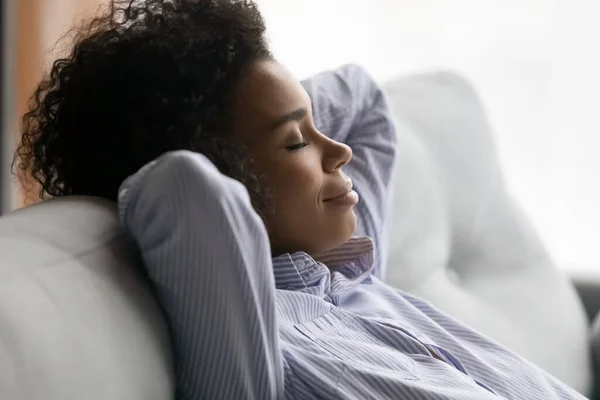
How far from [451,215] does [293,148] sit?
552 mm

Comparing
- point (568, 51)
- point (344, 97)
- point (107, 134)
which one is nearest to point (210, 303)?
point (107, 134)

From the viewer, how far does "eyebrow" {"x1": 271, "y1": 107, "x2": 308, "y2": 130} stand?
93 cm

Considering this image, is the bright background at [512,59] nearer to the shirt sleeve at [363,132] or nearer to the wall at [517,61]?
the wall at [517,61]

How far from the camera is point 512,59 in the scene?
1984 mm

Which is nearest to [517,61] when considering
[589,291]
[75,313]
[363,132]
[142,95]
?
[589,291]

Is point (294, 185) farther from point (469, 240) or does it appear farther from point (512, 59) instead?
point (512, 59)

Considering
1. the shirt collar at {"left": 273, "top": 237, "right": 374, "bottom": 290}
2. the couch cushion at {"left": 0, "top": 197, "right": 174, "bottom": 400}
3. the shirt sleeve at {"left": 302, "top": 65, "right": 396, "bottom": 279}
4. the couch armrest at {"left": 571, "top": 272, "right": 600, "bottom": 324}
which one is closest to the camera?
the couch cushion at {"left": 0, "top": 197, "right": 174, "bottom": 400}

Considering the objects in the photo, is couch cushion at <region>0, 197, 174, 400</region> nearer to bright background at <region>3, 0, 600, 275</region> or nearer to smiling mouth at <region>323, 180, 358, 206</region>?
smiling mouth at <region>323, 180, 358, 206</region>

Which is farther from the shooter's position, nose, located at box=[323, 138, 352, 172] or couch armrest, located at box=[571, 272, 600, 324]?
couch armrest, located at box=[571, 272, 600, 324]

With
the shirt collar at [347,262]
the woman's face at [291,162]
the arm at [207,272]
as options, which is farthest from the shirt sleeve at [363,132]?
the arm at [207,272]

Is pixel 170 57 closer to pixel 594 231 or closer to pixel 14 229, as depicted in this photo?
pixel 14 229

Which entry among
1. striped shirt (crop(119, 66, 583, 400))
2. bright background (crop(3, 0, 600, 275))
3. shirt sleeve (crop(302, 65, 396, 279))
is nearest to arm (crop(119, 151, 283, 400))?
striped shirt (crop(119, 66, 583, 400))

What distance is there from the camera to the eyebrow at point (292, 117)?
932 millimetres

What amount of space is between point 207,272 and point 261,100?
28cm
